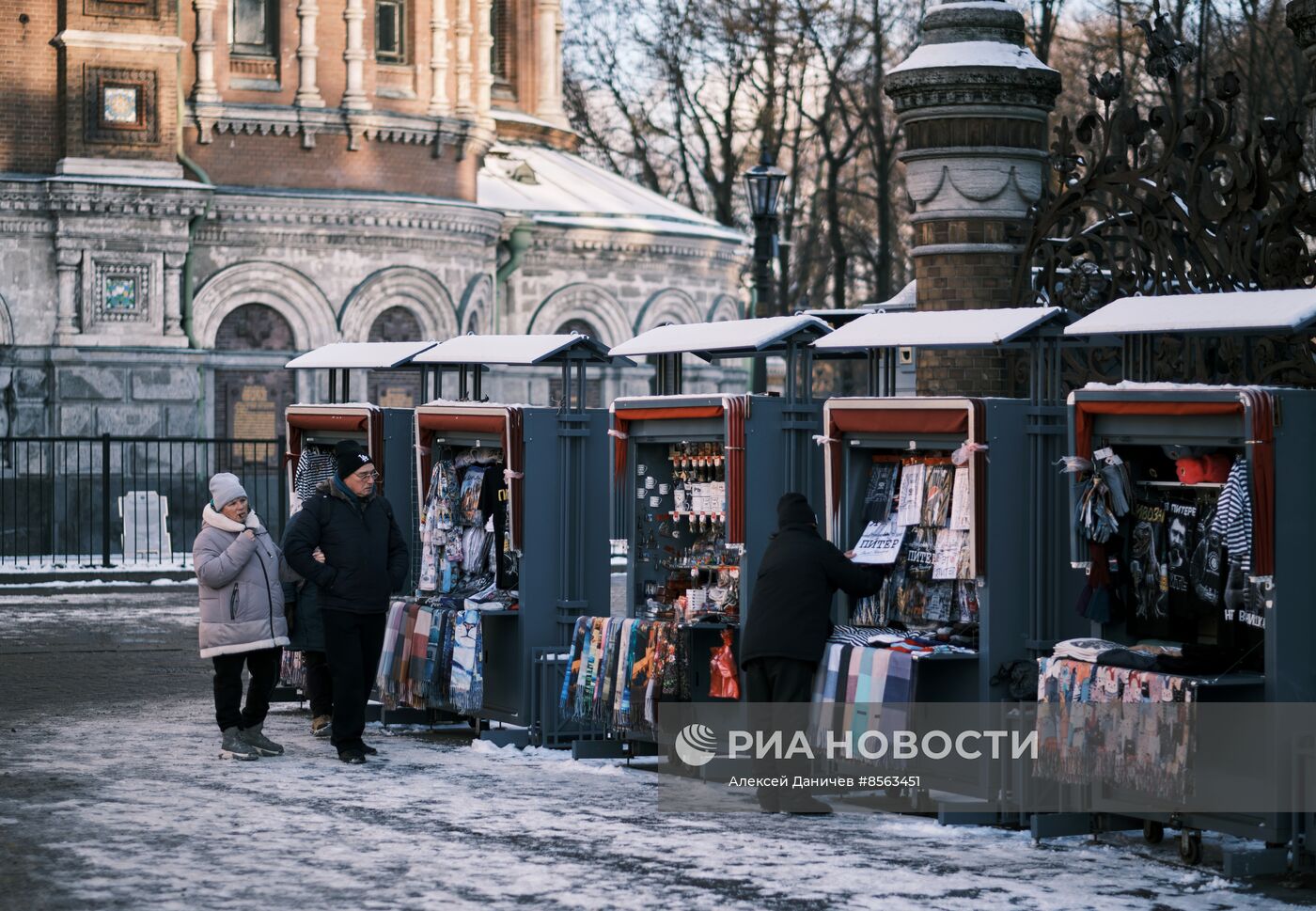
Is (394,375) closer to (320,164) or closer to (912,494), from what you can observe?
(320,164)

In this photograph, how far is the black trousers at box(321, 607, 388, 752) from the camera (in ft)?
40.7

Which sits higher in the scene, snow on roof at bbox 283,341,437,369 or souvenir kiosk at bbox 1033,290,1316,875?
snow on roof at bbox 283,341,437,369

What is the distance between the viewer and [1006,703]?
1075cm

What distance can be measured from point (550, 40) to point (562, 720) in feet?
113

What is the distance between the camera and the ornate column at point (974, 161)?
1477 centimetres

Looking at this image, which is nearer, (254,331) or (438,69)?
(254,331)

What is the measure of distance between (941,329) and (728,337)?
62.1 inches

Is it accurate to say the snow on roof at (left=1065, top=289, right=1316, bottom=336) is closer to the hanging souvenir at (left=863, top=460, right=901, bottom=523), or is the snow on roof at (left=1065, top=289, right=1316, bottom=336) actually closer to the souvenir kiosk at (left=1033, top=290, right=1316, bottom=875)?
the souvenir kiosk at (left=1033, top=290, right=1316, bottom=875)

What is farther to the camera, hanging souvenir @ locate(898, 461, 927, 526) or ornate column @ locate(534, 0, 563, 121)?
ornate column @ locate(534, 0, 563, 121)

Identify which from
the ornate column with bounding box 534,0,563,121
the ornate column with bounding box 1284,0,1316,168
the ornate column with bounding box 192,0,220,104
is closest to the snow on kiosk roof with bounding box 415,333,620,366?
the ornate column with bounding box 1284,0,1316,168

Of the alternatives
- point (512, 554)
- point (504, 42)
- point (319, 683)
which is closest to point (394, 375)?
point (504, 42)

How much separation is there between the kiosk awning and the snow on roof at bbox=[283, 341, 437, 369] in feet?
0.85

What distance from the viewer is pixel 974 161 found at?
1484cm

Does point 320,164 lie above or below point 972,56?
above
